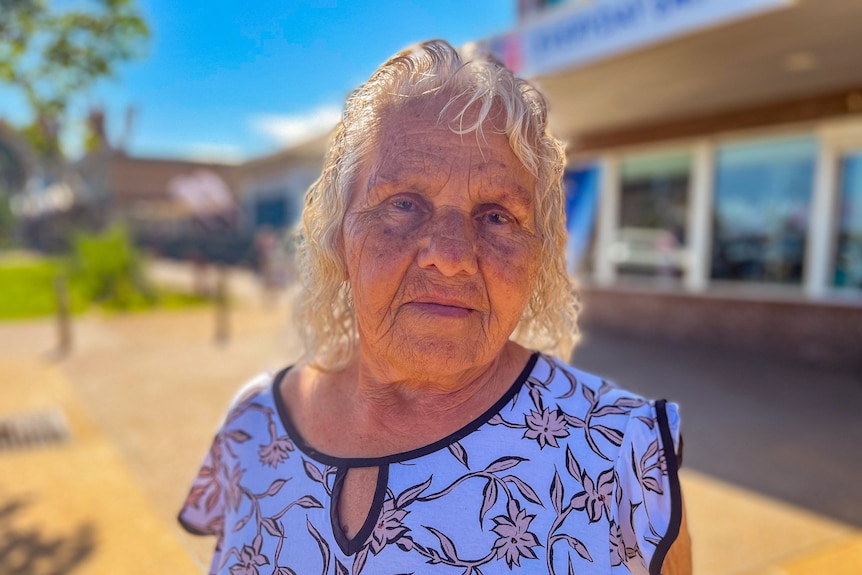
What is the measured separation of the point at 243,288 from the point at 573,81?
11695mm

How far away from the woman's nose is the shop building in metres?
3.98

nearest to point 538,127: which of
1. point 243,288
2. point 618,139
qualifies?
point 618,139

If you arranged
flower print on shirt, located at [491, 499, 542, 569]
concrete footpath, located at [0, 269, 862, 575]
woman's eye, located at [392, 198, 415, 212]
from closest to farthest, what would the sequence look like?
flower print on shirt, located at [491, 499, 542, 569] → woman's eye, located at [392, 198, 415, 212] → concrete footpath, located at [0, 269, 862, 575]

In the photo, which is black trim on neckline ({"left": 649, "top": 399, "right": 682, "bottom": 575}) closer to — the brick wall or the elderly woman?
the elderly woman

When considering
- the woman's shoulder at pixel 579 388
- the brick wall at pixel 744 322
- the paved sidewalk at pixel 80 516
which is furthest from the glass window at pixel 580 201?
the woman's shoulder at pixel 579 388

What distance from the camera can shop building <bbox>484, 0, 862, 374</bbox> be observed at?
214 inches

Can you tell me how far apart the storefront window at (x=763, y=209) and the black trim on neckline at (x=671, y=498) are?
24.7ft

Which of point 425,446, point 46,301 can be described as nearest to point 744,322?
point 425,446

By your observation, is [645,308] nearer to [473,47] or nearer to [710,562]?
[710,562]

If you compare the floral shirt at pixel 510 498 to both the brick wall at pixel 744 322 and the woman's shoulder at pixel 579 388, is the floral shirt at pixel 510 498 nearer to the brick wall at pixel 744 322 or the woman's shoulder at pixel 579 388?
the woman's shoulder at pixel 579 388

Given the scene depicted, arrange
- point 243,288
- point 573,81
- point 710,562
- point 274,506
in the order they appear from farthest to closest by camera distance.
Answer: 1. point 243,288
2. point 573,81
3. point 710,562
4. point 274,506

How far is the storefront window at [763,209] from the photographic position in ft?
24.9

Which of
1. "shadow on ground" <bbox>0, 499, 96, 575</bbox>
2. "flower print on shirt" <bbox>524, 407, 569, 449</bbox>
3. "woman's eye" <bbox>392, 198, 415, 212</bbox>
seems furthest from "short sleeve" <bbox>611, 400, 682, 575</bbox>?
"shadow on ground" <bbox>0, 499, 96, 575</bbox>

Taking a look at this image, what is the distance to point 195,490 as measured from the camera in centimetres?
153
